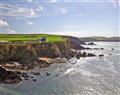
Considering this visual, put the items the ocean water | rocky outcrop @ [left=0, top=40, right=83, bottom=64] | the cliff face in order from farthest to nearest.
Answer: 1. the cliff face
2. rocky outcrop @ [left=0, top=40, right=83, bottom=64]
3. the ocean water

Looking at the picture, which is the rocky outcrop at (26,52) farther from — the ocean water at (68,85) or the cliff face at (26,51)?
the ocean water at (68,85)

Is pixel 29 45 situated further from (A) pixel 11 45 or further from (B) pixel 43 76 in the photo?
(B) pixel 43 76

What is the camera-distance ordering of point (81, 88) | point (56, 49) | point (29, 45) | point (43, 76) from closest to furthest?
point (81, 88) → point (43, 76) → point (29, 45) → point (56, 49)

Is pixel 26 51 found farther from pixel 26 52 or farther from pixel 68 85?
pixel 68 85

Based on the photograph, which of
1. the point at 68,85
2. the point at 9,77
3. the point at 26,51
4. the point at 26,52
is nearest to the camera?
the point at 68,85

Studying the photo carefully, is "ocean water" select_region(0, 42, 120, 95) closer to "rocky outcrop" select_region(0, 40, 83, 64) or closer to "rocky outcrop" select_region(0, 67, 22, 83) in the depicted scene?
"rocky outcrop" select_region(0, 67, 22, 83)

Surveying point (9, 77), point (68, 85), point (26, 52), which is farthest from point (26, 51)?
point (68, 85)

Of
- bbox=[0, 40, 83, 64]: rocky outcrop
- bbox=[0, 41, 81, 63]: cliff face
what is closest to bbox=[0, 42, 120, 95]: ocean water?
bbox=[0, 40, 83, 64]: rocky outcrop

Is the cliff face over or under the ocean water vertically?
over

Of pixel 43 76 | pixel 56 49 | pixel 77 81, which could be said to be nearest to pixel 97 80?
pixel 77 81

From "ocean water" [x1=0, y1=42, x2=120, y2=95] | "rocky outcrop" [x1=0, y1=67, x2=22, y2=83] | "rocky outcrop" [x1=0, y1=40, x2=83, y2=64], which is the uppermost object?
"rocky outcrop" [x1=0, y1=40, x2=83, y2=64]

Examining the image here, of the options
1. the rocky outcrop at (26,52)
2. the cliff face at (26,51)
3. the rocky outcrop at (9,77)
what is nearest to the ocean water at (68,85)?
the rocky outcrop at (9,77)
